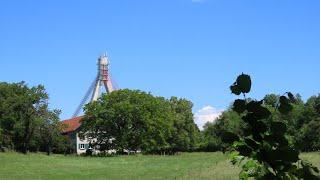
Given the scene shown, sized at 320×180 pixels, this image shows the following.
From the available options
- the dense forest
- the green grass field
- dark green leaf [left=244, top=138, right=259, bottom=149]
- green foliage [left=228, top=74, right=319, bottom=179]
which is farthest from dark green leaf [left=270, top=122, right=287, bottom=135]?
the dense forest

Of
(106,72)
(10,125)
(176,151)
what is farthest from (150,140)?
(106,72)

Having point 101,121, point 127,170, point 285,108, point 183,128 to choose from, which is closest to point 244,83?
point 285,108

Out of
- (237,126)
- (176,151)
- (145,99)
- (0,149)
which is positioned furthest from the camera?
(176,151)

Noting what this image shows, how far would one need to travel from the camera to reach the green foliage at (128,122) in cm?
8581

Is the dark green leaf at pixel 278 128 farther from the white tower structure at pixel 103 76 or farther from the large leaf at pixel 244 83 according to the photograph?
the white tower structure at pixel 103 76

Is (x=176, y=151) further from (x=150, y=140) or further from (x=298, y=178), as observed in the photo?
(x=298, y=178)

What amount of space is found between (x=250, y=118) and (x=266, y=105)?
99 mm

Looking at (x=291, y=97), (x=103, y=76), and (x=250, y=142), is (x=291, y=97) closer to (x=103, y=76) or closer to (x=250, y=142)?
(x=250, y=142)

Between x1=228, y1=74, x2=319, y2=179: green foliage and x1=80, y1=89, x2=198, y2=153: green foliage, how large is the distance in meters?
82.3

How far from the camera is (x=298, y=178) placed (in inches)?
109

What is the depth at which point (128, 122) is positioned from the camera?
86.4 m

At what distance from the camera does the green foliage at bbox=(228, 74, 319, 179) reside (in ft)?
8.52

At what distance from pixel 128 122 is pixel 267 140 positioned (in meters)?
84.1

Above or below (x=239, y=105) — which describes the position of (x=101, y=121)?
above
